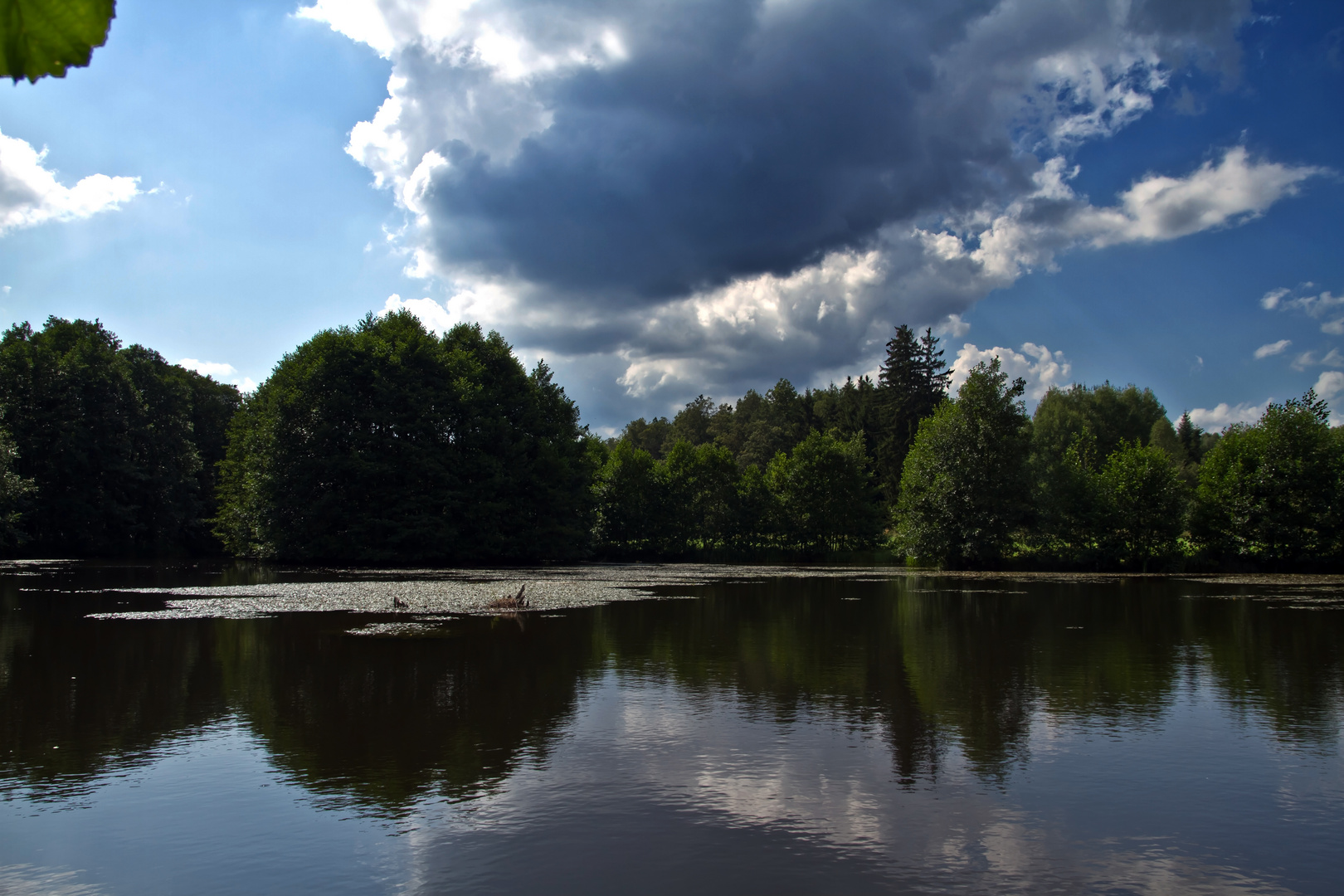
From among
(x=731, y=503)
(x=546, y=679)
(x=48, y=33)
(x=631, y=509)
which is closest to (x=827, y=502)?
(x=731, y=503)

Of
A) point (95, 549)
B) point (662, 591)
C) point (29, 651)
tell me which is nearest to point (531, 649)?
point (29, 651)

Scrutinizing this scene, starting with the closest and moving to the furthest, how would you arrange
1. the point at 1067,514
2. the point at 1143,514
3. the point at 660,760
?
1. the point at 660,760
2. the point at 1143,514
3. the point at 1067,514

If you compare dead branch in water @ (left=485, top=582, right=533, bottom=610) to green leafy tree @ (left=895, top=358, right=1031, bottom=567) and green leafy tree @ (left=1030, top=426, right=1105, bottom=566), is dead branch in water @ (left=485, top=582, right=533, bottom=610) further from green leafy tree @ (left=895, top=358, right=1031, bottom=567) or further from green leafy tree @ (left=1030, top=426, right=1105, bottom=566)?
green leafy tree @ (left=1030, top=426, right=1105, bottom=566)

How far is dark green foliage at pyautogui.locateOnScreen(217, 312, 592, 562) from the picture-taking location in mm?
58250

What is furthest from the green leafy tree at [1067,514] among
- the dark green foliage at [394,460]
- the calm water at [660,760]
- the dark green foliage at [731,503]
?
the calm water at [660,760]

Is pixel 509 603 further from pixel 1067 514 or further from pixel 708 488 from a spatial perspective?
pixel 708 488

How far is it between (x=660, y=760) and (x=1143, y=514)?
55.7 m

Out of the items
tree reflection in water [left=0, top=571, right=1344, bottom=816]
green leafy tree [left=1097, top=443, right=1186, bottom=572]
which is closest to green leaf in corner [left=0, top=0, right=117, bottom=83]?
tree reflection in water [left=0, top=571, right=1344, bottom=816]

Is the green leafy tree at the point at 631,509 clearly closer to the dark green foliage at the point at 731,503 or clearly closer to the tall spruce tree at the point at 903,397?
the dark green foliage at the point at 731,503

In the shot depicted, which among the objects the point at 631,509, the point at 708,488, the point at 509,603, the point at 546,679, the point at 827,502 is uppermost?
the point at 708,488

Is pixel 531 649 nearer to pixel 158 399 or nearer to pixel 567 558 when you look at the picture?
pixel 567 558

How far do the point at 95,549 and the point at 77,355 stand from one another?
48.3 feet

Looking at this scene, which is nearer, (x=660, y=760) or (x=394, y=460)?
(x=660, y=760)

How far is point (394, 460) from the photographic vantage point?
6022 centimetres
